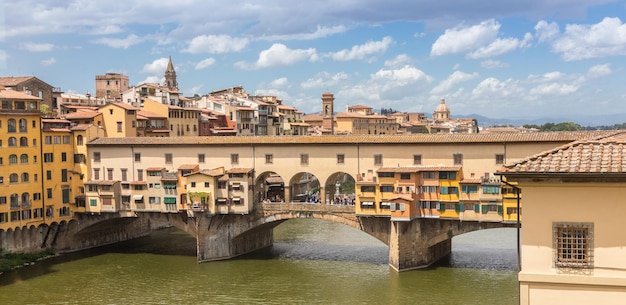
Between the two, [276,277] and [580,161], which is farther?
[276,277]

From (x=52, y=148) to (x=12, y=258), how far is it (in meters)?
7.44

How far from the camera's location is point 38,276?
36.7 metres

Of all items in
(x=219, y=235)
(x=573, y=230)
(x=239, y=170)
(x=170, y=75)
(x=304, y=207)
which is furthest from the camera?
(x=170, y=75)

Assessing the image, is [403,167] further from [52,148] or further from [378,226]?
[52,148]

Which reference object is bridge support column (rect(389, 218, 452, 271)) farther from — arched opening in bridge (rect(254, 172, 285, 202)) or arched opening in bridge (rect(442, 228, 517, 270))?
arched opening in bridge (rect(254, 172, 285, 202))

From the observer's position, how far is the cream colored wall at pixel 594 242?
29.4 ft

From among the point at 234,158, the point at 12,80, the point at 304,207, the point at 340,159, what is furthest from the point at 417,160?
the point at 12,80

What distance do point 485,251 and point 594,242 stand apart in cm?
3240

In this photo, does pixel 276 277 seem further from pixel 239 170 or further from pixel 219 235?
pixel 239 170

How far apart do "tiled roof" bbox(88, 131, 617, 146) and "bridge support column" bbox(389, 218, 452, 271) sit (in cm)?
461

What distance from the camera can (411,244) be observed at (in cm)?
3562

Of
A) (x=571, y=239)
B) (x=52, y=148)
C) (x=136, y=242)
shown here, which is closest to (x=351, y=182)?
(x=136, y=242)

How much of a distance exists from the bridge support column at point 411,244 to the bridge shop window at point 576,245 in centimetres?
2591

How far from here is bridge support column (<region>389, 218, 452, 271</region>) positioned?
35.1 m
